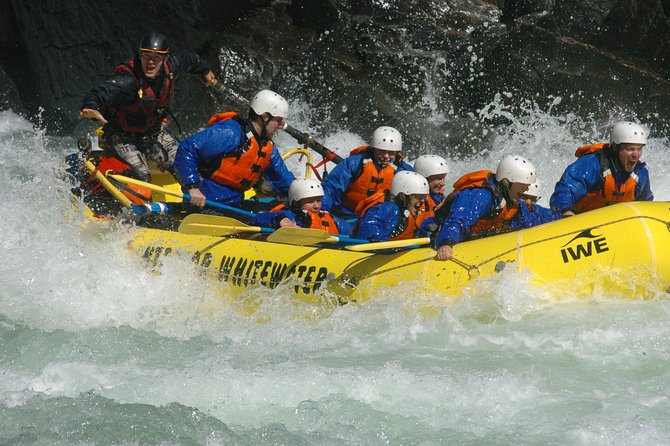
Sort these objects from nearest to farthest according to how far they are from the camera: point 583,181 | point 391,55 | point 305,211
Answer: point 305,211, point 583,181, point 391,55

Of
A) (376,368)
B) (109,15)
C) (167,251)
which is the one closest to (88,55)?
(109,15)

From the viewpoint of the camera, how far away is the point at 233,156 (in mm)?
7184

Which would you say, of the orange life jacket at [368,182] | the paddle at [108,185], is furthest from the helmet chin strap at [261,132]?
the paddle at [108,185]

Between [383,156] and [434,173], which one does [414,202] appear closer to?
[434,173]

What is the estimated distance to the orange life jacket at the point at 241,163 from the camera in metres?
7.20

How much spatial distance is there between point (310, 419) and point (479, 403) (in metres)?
0.94

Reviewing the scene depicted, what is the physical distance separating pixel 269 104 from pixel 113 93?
1459 mm

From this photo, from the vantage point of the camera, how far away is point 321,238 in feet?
19.5

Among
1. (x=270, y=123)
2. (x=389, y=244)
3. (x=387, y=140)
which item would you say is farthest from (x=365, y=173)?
(x=389, y=244)

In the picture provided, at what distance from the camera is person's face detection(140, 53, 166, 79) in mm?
7535

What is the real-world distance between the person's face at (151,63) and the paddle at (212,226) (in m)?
1.80

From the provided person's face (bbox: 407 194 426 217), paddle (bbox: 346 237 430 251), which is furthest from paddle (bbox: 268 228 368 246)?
person's face (bbox: 407 194 426 217)

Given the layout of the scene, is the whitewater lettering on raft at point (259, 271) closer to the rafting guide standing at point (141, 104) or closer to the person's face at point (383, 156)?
the rafting guide standing at point (141, 104)

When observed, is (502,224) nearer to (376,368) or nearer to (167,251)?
(376,368)
